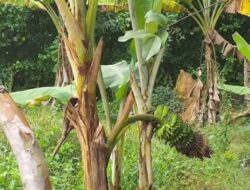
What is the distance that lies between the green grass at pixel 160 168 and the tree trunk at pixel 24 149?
5.80 ft

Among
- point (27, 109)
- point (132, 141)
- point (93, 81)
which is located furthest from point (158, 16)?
point (27, 109)

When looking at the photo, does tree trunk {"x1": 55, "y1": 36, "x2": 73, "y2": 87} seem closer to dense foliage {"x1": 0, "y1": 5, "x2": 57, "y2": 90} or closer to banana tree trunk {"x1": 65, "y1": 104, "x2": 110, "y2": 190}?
dense foliage {"x1": 0, "y1": 5, "x2": 57, "y2": 90}

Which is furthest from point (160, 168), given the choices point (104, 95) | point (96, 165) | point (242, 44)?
point (96, 165)

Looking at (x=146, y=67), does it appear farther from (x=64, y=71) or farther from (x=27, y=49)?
(x=27, y=49)

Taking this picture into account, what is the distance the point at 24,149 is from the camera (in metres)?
1.24

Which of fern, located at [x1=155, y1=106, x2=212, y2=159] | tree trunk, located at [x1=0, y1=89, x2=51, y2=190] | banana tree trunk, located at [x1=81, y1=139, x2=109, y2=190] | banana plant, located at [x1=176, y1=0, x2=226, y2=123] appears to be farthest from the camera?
banana plant, located at [x1=176, y1=0, x2=226, y2=123]

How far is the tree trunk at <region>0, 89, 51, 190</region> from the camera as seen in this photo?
119 centimetres

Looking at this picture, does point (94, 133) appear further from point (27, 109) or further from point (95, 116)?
point (27, 109)

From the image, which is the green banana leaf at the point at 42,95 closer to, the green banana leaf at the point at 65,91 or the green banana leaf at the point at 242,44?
the green banana leaf at the point at 65,91

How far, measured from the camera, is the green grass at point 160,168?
133 inches

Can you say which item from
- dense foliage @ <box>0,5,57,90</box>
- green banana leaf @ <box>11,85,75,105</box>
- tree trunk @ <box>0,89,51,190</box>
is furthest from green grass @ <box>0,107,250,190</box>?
dense foliage @ <box>0,5,57,90</box>

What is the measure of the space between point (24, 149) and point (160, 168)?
2523 millimetres

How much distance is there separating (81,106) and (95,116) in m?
0.06

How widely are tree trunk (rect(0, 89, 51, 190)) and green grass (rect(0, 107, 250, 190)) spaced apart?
1766 millimetres
